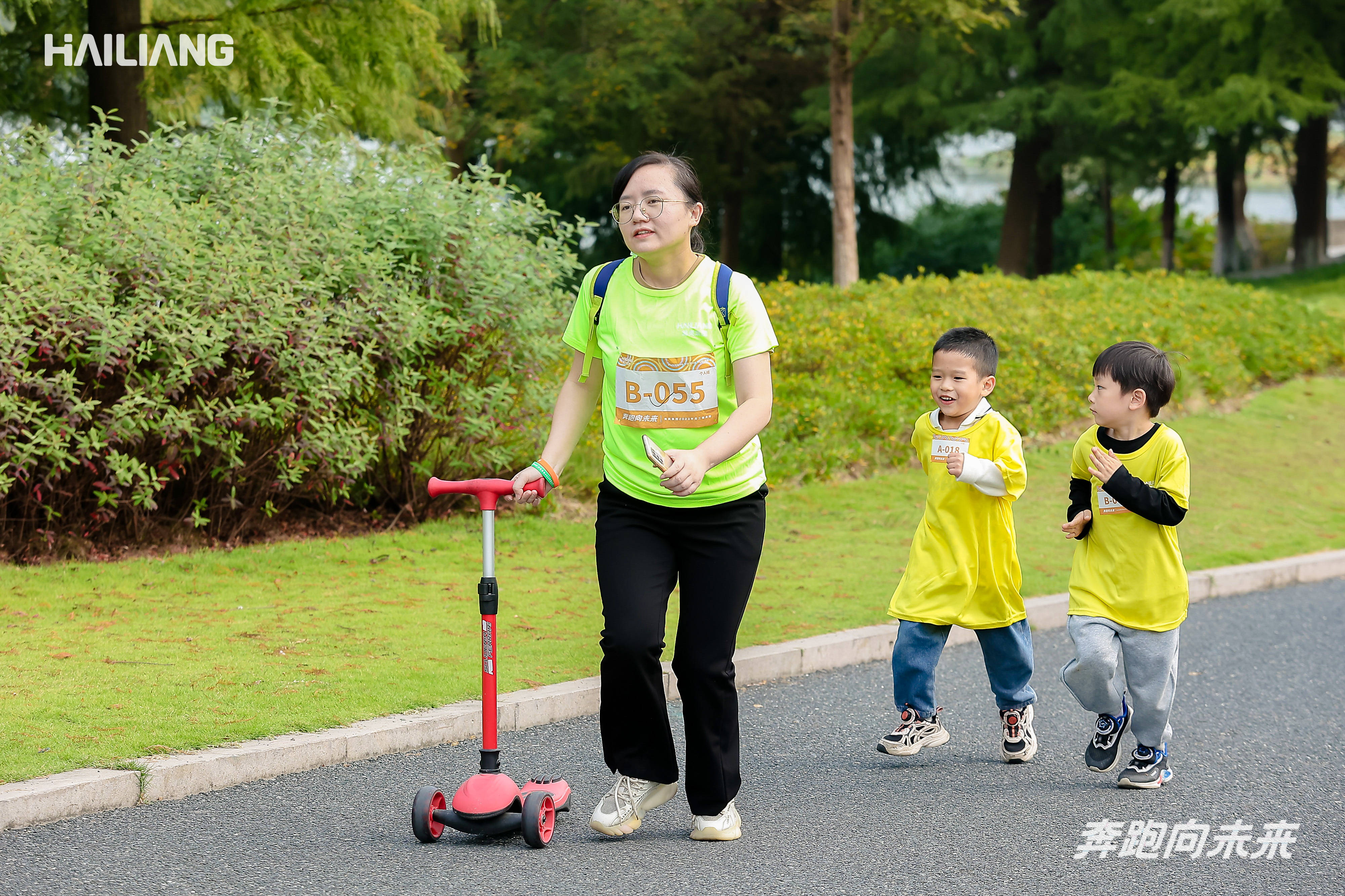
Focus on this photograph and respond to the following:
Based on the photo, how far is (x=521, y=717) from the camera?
18.6 ft

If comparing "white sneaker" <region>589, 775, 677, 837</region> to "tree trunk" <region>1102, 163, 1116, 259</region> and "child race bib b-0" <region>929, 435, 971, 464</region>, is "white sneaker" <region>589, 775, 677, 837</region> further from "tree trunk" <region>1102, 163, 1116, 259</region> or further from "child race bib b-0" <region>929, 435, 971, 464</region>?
"tree trunk" <region>1102, 163, 1116, 259</region>

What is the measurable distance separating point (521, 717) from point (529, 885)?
1.74 m

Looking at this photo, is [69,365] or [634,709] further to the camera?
[69,365]

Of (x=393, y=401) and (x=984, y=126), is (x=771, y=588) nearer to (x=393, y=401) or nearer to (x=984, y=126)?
(x=393, y=401)

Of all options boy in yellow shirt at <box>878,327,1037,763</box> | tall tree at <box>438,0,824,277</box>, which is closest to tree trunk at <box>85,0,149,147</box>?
boy in yellow shirt at <box>878,327,1037,763</box>

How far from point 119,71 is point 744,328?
9.19 meters

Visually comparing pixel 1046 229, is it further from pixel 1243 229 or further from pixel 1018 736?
pixel 1018 736

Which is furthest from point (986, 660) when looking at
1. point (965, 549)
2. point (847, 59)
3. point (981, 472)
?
point (847, 59)

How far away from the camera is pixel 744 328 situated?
4.04 meters

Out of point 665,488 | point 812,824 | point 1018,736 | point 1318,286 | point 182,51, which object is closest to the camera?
point 665,488

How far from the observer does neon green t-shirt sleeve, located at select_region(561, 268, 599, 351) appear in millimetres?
4242

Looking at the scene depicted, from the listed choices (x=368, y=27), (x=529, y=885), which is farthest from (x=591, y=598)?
(x=368, y=27)

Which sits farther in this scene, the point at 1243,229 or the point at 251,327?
the point at 1243,229
